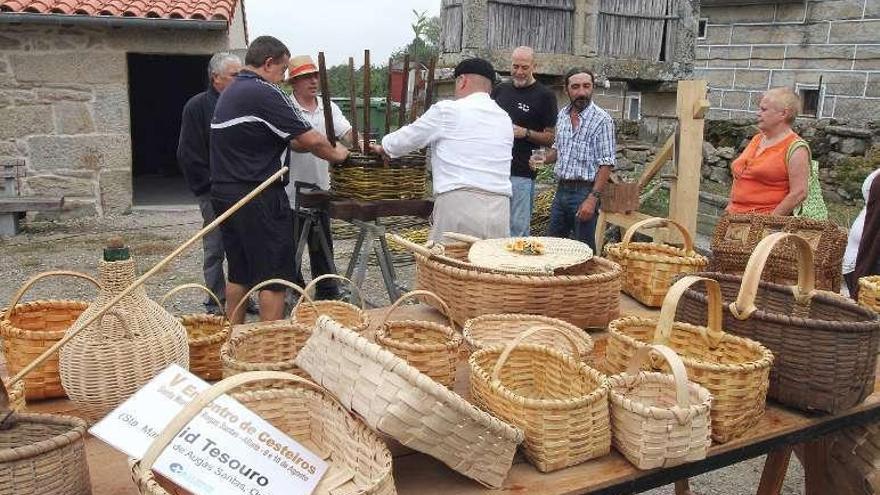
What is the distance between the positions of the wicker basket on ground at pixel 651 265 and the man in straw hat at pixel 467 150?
953 mm

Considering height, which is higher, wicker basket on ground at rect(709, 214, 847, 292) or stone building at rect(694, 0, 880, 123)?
stone building at rect(694, 0, 880, 123)

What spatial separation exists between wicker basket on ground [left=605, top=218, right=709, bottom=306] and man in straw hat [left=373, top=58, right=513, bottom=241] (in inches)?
37.5

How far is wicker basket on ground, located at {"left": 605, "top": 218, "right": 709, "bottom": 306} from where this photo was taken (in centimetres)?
275

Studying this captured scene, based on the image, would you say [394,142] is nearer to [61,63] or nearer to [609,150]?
[609,150]

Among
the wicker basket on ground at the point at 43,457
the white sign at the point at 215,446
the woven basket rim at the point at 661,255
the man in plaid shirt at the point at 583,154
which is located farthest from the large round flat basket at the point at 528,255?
the man in plaid shirt at the point at 583,154

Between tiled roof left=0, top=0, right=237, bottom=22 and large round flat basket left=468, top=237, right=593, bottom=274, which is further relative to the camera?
tiled roof left=0, top=0, right=237, bottom=22

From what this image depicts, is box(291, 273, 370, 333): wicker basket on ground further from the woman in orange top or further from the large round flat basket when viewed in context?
the woman in orange top

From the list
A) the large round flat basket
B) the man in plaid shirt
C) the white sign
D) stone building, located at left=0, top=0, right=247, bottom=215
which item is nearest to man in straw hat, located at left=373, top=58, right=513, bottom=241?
the large round flat basket

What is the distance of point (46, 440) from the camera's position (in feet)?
4.21

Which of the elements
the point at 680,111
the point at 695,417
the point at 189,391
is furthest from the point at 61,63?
the point at 695,417

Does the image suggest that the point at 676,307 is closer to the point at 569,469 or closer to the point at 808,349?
the point at 808,349

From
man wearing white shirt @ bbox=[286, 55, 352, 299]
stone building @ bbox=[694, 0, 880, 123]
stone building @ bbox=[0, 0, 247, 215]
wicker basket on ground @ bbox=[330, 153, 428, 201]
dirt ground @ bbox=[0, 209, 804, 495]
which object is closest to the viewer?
dirt ground @ bbox=[0, 209, 804, 495]

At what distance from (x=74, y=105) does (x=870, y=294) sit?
7685 mm

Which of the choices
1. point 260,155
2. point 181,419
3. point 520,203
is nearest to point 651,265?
point 260,155
